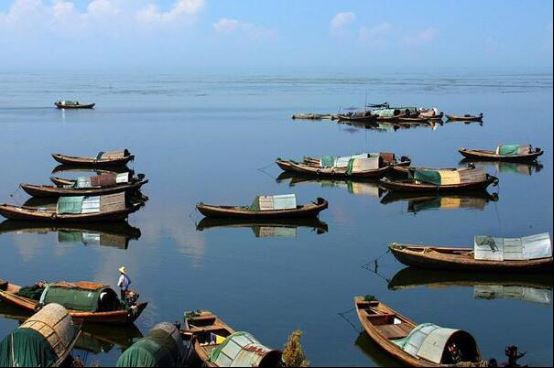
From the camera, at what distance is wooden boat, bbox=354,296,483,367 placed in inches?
614

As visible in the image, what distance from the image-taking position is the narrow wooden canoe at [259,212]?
32594 millimetres

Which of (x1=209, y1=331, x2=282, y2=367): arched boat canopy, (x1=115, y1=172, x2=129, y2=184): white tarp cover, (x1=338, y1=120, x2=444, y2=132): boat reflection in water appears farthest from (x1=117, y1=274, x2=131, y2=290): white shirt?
(x1=338, y1=120, x2=444, y2=132): boat reflection in water

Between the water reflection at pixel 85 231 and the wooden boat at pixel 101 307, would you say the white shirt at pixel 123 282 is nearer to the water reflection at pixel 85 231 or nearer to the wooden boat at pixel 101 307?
the wooden boat at pixel 101 307

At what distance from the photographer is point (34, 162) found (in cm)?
5194

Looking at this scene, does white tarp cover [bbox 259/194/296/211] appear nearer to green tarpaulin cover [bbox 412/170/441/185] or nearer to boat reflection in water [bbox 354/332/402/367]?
green tarpaulin cover [bbox 412/170/441/185]

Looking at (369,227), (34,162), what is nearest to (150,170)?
(34,162)

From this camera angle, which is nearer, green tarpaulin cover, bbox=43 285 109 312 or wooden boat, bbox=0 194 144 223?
green tarpaulin cover, bbox=43 285 109 312

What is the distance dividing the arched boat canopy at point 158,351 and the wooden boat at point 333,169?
27884 mm

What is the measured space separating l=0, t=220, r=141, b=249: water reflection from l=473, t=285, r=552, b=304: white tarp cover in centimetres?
1506

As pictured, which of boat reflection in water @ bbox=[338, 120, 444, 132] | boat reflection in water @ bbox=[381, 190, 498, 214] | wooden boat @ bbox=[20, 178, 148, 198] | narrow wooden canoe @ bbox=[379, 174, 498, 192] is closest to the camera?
boat reflection in water @ bbox=[381, 190, 498, 214]

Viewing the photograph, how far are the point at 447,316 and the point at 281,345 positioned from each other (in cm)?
576

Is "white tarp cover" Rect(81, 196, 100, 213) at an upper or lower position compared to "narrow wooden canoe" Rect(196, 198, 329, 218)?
upper

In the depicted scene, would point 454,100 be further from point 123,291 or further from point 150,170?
point 123,291

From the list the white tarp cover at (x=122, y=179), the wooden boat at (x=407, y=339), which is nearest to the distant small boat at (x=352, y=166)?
the white tarp cover at (x=122, y=179)
